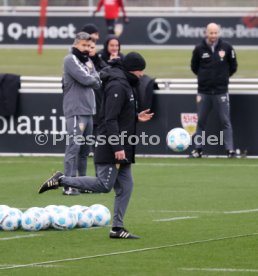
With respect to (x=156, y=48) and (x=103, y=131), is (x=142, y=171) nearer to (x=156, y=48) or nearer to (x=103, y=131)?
(x=103, y=131)

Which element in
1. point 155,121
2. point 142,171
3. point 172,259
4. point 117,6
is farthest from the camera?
point 117,6

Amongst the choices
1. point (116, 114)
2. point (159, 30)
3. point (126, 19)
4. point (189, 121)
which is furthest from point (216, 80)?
point (159, 30)

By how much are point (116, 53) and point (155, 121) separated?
340 centimetres

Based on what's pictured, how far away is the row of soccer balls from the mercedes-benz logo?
24.3 meters

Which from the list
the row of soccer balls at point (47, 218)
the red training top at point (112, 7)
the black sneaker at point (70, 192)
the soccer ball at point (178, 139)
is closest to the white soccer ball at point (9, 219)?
the row of soccer balls at point (47, 218)

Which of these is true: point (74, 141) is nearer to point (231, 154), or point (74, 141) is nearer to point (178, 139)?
point (178, 139)

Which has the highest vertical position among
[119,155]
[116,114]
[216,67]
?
[216,67]

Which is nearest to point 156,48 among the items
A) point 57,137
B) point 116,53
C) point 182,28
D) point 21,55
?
point 182,28

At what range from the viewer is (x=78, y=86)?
16422mm

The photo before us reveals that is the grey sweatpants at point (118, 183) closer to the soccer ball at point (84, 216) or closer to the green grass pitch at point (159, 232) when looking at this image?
the green grass pitch at point (159, 232)

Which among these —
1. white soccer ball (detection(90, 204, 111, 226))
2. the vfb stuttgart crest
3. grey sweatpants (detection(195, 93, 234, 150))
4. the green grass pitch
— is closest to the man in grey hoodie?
the green grass pitch

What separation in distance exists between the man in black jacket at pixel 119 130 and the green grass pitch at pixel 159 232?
512 millimetres

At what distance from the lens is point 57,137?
2150 cm

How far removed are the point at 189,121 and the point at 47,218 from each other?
833 centimetres
